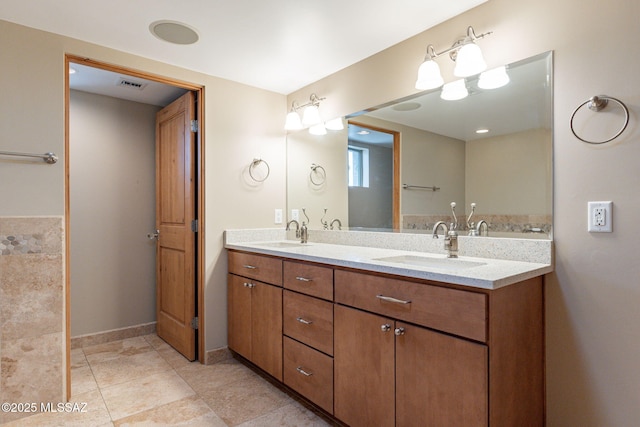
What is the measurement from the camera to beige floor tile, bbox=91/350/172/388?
2.37 meters

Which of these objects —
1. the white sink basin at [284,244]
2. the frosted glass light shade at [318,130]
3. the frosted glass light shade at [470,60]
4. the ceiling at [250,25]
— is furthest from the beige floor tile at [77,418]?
the frosted glass light shade at [470,60]

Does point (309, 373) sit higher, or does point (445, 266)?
point (445, 266)

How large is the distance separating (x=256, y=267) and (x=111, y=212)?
5.30 feet

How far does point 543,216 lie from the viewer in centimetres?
156

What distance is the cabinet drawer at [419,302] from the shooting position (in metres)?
1.22

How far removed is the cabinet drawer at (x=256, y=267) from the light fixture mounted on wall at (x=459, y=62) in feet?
4.22

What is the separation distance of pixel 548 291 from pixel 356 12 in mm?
1586

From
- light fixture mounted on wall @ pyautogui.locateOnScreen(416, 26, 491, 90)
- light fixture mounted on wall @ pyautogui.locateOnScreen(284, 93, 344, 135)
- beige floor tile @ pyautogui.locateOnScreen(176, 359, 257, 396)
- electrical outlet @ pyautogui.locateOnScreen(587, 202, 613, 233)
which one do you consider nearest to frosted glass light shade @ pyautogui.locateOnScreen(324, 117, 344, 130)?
light fixture mounted on wall @ pyautogui.locateOnScreen(284, 93, 344, 135)

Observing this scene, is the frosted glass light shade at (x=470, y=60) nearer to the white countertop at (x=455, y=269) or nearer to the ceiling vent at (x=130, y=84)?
the white countertop at (x=455, y=269)

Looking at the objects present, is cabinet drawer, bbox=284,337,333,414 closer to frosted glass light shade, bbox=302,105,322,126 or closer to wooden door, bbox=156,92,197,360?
wooden door, bbox=156,92,197,360

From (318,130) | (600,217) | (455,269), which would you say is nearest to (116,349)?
(318,130)

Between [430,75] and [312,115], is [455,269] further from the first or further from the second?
[312,115]

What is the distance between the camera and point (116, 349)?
288 centimetres

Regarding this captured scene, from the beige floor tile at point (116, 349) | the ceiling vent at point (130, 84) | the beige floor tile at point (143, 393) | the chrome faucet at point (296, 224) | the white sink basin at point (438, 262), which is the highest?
the ceiling vent at point (130, 84)
